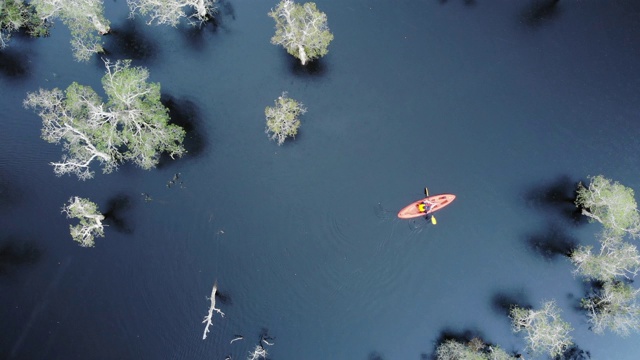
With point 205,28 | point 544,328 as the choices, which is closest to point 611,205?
point 544,328

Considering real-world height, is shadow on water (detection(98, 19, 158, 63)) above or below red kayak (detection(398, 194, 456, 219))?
above

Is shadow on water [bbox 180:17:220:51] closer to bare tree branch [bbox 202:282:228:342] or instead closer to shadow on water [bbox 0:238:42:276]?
bare tree branch [bbox 202:282:228:342]

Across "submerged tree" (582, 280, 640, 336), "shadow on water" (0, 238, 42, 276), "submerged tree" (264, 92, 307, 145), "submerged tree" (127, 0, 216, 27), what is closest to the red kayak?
"submerged tree" (264, 92, 307, 145)

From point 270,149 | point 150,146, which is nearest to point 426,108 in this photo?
point 270,149

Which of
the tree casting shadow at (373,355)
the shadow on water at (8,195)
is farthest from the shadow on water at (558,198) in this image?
the shadow on water at (8,195)

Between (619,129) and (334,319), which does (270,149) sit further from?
(619,129)

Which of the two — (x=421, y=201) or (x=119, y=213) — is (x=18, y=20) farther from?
(x=421, y=201)
